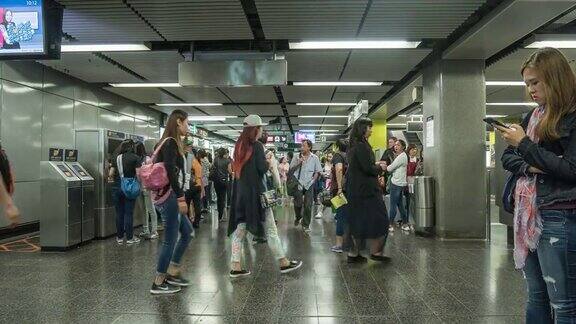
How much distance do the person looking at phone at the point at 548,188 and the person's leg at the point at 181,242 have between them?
3076mm

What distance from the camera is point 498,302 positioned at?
3.96 metres

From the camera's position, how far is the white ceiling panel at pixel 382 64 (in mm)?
7605

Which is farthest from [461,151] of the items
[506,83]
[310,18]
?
[506,83]

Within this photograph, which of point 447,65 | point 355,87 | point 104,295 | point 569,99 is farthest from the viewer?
point 355,87

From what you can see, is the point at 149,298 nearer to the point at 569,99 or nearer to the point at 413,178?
the point at 569,99

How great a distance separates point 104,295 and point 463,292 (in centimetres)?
331

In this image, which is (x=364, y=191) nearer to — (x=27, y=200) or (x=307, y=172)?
(x=307, y=172)

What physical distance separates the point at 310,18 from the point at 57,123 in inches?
267

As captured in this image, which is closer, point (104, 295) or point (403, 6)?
point (104, 295)

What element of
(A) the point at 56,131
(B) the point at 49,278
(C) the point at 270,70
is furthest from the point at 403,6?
(A) the point at 56,131

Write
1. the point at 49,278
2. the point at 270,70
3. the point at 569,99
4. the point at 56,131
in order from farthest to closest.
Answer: the point at 56,131 < the point at 270,70 < the point at 49,278 < the point at 569,99

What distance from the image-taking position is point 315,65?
8.60 meters

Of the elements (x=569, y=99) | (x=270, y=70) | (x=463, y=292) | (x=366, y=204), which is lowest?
(x=463, y=292)

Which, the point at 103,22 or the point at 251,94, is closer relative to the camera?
the point at 103,22
